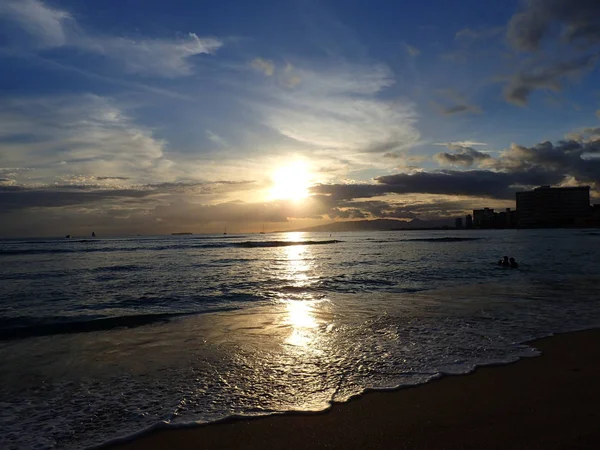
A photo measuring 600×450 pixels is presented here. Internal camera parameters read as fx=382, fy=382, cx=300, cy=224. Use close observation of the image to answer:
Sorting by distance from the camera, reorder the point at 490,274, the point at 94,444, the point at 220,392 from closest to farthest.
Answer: the point at 94,444, the point at 220,392, the point at 490,274

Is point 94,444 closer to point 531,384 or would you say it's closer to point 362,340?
point 362,340

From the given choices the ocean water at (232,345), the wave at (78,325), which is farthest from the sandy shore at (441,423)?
the wave at (78,325)

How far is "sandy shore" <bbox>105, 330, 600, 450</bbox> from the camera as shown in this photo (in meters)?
4.55

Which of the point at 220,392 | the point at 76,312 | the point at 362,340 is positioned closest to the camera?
the point at 220,392

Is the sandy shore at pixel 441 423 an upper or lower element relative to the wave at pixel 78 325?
upper

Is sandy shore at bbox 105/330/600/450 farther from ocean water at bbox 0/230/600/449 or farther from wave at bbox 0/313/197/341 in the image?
wave at bbox 0/313/197/341

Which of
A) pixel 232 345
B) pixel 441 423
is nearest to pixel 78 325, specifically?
pixel 232 345

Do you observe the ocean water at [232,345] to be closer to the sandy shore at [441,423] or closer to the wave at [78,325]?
the wave at [78,325]

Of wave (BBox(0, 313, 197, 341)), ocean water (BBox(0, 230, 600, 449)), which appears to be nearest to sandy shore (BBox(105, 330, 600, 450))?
ocean water (BBox(0, 230, 600, 449))

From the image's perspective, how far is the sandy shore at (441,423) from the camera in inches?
179

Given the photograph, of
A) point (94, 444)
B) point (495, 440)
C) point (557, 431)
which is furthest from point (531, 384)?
point (94, 444)

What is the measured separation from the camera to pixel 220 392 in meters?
6.32

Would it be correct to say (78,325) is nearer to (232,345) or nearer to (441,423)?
(232,345)

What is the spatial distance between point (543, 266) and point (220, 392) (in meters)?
28.6
